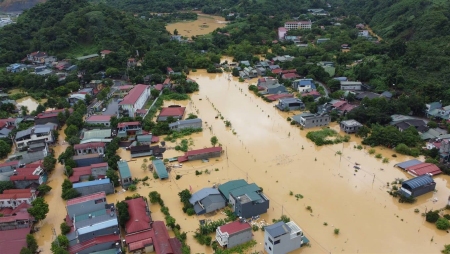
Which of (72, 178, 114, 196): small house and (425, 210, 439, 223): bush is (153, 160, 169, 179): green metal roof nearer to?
(72, 178, 114, 196): small house

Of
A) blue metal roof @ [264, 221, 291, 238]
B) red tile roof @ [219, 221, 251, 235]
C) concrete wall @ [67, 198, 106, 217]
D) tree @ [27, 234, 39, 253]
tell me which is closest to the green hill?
concrete wall @ [67, 198, 106, 217]

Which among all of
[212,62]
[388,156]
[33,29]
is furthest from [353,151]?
[33,29]

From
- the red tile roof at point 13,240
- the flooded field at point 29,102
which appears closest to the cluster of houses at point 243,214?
the red tile roof at point 13,240

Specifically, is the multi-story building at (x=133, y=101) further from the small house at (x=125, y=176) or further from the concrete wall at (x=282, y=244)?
the concrete wall at (x=282, y=244)

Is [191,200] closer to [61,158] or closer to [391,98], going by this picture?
[61,158]

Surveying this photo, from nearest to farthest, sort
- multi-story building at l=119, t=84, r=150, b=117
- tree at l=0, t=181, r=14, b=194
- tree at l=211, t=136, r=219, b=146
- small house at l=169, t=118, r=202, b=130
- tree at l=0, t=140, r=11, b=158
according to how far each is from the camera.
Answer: tree at l=0, t=181, r=14, b=194
tree at l=0, t=140, r=11, b=158
tree at l=211, t=136, r=219, b=146
small house at l=169, t=118, r=202, b=130
multi-story building at l=119, t=84, r=150, b=117

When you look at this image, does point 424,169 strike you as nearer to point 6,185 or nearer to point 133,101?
point 133,101

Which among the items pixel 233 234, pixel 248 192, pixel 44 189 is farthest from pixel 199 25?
pixel 233 234
